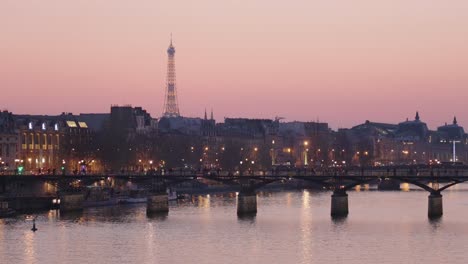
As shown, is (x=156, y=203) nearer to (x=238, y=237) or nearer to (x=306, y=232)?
(x=306, y=232)

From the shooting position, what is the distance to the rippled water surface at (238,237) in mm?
74188

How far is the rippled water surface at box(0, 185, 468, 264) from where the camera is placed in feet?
243

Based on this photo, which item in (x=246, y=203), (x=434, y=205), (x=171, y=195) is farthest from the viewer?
(x=171, y=195)

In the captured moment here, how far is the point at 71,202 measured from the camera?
112 metres

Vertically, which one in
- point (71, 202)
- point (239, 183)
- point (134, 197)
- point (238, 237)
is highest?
point (239, 183)

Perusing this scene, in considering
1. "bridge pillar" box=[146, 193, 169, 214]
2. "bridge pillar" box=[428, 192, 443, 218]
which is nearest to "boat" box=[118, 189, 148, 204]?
"bridge pillar" box=[146, 193, 169, 214]

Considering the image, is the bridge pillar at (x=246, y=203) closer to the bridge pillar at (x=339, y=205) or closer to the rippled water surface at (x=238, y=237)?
the rippled water surface at (x=238, y=237)

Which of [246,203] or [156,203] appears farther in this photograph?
[156,203]

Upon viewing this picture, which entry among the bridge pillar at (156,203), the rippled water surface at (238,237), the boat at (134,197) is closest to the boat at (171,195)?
the boat at (134,197)

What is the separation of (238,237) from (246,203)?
22912 mm

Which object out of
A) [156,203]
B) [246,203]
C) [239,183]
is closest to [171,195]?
[239,183]

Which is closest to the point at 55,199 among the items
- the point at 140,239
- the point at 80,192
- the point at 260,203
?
the point at 80,192

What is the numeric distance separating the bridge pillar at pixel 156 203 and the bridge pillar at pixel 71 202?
6.79m

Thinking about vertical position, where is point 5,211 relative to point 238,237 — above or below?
above
